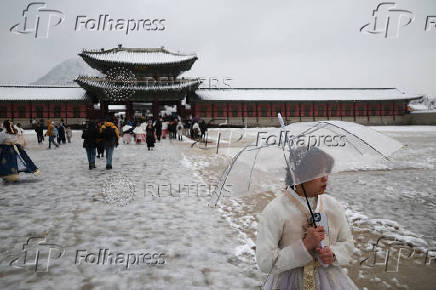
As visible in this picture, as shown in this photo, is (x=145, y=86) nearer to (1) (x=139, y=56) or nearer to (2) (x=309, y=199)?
(1) (x=139, y=56)

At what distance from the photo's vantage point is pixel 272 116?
126 ft

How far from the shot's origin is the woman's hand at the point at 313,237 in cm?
153

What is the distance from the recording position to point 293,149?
69.4 inches

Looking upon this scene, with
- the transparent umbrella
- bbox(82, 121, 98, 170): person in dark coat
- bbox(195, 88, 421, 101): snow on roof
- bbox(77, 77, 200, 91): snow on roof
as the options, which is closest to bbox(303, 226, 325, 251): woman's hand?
the transparent umbrella

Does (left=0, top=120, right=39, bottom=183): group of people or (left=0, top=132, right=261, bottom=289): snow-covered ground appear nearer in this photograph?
(left=0, top=132, right=261, bottom=289): snow-covered ground

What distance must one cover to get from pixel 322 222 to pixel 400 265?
81.1 inches

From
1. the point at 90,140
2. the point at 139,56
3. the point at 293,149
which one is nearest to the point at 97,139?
the point at 90,140

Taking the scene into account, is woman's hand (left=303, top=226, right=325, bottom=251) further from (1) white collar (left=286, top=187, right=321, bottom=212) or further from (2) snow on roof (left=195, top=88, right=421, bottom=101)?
(2) snow on roof (left=195, top=88, right=421, bottom=101)

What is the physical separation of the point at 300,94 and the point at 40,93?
32016mm

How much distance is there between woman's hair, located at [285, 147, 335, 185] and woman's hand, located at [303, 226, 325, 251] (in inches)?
10.0

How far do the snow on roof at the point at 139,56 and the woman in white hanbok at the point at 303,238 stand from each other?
31.7 meters

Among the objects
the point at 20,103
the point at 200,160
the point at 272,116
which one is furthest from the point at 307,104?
the point at 20,103

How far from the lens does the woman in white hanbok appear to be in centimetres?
157

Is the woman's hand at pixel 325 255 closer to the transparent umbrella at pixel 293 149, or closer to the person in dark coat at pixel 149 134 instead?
the transparent umbrella at pixel 293 149
